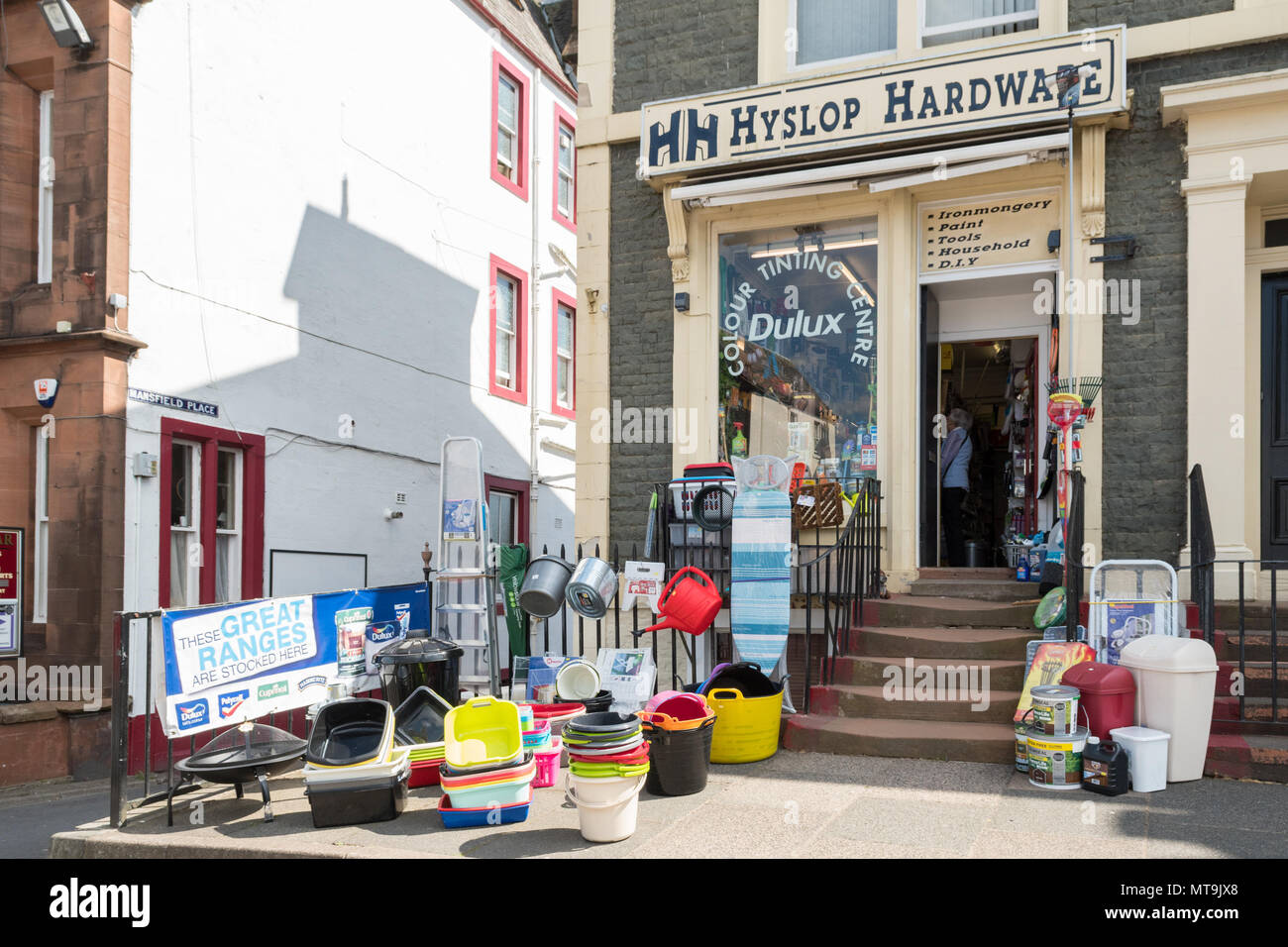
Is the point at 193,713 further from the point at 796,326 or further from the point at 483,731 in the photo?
the point at 796,326

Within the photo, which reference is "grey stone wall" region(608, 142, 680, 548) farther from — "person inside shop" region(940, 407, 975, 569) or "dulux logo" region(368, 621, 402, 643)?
"person inside shop" region(940, 407, 975, 569)

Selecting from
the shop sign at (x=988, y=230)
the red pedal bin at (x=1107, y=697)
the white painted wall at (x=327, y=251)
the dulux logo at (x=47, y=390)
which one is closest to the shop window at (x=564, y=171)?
the white painted wall at (x=327, y=251)

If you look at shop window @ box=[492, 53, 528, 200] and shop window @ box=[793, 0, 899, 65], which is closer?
shop window @ box=[793, 0, 899, 65]

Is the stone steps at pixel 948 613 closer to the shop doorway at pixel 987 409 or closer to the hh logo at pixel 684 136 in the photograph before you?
the shop doorway at pixel 987 409

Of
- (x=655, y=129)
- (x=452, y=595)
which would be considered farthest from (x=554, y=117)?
(x=452, y=595)

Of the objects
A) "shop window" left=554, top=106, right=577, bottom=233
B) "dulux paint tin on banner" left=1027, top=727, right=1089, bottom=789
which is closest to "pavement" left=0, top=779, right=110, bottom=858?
"dulux paint tin on banner" left=1027, top=727, right=1089, bottom=789

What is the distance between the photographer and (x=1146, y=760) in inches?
234

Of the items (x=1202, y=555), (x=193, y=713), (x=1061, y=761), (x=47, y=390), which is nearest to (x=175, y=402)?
(x=47, y=390)

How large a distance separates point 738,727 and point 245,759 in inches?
121

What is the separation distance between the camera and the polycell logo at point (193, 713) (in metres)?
6.33

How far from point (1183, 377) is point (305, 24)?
10596mm

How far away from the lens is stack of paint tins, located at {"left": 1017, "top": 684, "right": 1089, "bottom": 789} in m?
6.03

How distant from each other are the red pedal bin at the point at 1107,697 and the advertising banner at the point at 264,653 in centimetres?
498

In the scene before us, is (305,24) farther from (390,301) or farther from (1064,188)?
(1064,188)
